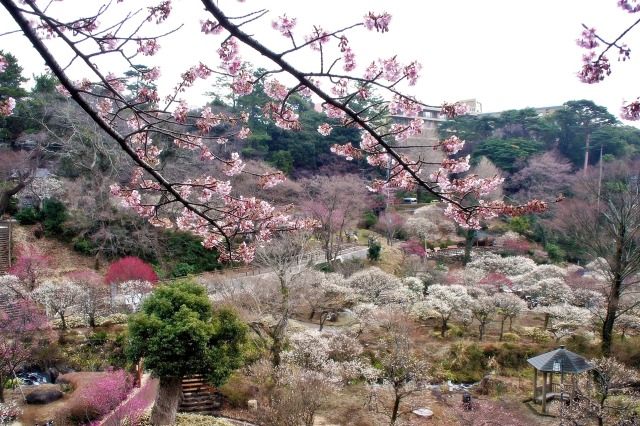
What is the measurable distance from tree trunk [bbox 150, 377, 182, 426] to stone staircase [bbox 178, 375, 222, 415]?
3.50 feet

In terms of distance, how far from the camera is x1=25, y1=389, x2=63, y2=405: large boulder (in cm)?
923

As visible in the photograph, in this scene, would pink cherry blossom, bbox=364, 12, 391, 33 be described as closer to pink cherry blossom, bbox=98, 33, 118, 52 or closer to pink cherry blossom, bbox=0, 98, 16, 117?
pink cherry blossom, bbox=98, 33, 118, 52

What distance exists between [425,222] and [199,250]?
11509 millimetres

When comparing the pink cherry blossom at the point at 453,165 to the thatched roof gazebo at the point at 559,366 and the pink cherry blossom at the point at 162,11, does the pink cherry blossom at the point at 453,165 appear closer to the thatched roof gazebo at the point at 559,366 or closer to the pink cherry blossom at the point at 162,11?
the pink cherry blossom at the point at 162,11

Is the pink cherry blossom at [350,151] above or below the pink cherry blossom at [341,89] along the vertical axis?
below

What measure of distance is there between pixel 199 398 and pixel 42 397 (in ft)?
10.4

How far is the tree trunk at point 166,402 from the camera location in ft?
28.6

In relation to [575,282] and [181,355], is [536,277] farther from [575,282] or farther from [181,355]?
[181,355]

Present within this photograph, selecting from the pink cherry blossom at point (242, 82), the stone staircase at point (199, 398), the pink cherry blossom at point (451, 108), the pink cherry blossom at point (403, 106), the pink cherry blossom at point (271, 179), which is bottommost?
the stone staircase at point (199, 398)

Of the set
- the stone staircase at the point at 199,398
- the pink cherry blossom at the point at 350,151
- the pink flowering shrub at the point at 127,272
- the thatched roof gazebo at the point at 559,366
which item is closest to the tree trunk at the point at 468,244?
the thatched roof gazebo at the point at 559,366

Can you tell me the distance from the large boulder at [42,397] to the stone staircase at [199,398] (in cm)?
253

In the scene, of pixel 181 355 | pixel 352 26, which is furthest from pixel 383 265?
pixel 352 26

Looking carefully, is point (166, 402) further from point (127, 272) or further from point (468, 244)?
point (468, 244)

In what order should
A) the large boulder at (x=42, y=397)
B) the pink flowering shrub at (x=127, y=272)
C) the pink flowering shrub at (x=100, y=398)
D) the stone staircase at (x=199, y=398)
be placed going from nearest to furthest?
1. the pink flowering shrub at (x=100, y=398)
2. the large boulder at (x=42, y=397)
3. the stone staircase at (x=199, y=398)
4. the pink flowering shrub at (x=127, y=272)
